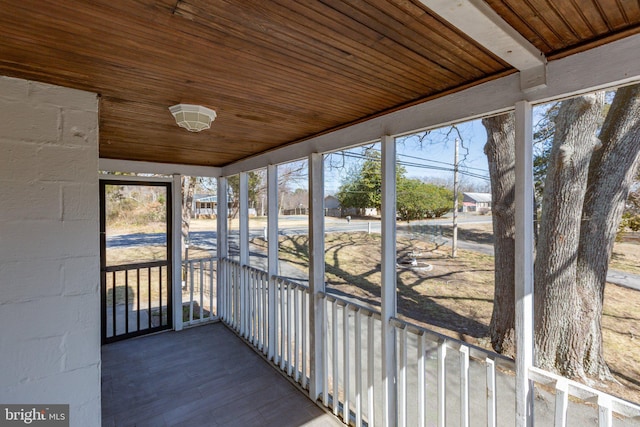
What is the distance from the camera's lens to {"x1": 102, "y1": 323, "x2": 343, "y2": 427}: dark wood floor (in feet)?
8.06

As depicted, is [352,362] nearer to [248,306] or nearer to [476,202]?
[476,202]

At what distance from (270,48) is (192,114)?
0.91 meters

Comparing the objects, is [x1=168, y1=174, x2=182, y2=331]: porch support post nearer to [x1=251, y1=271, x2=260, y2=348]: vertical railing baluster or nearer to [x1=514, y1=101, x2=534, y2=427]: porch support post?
[x1=251, y1=271, x2=260, y2=348]: vertical railing baluster

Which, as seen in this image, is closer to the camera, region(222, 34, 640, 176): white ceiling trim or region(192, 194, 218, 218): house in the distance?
region(222, 34, 640, 176): white ceiling trim

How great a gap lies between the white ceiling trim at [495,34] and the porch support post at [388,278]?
864 millimetres

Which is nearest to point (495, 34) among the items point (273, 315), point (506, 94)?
point (506, 94)

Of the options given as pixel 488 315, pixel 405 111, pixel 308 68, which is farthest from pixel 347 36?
pixel 488 315

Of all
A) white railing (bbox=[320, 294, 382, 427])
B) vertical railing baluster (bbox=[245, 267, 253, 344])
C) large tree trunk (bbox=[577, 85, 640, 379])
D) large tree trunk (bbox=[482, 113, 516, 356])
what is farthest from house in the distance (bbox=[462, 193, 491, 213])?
vertical railing baluster (bbox=[245, 267, 253, 344])

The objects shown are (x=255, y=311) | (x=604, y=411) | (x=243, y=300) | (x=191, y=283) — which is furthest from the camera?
(x=191, y=283)

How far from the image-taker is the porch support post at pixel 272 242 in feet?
10.8

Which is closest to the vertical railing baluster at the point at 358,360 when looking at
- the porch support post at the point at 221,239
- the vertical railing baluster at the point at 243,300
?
the vertical railing baluster at the point at 243,300

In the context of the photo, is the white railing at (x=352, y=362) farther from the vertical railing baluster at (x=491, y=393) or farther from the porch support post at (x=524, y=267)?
the porch support post at (x=524, y=267)

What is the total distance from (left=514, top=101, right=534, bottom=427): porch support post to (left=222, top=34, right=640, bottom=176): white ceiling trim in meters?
0.10

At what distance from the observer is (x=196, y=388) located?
2.84 meters
